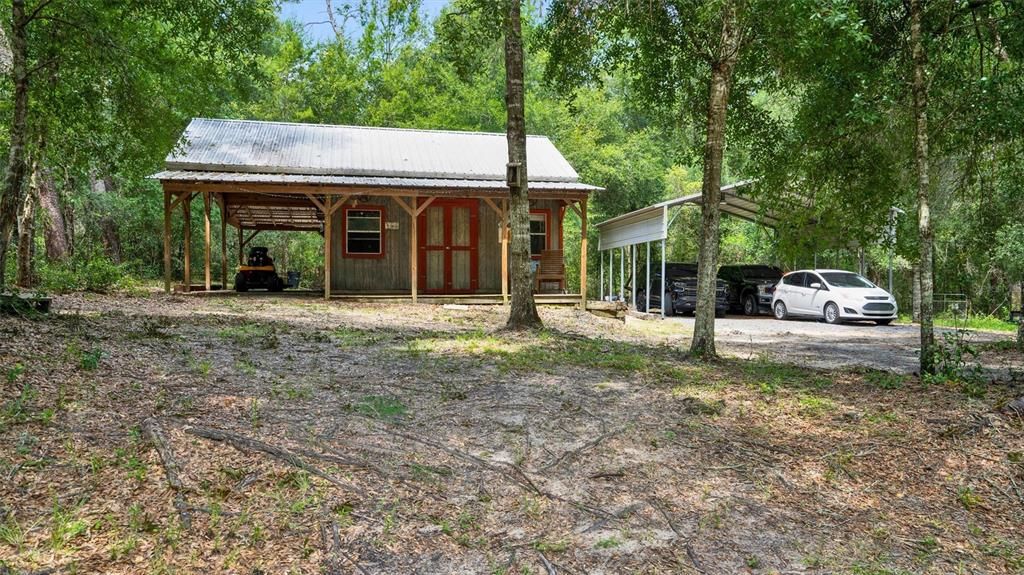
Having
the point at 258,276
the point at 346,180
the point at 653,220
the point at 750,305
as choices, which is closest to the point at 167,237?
the point at 346,180

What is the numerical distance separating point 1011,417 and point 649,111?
20.3 feet

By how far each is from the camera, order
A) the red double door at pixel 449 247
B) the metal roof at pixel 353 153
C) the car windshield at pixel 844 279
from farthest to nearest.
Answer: the red double door at pixel 449 247
the car windshield at pixel 844 279
the metal roof at pixel 353 153

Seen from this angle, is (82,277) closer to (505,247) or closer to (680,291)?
(505,247)

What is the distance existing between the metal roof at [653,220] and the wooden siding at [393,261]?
168 inches

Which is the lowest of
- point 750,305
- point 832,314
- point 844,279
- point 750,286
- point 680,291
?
point 832,314

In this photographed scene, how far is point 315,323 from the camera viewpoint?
10.7m

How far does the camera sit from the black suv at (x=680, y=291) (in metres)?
18.5

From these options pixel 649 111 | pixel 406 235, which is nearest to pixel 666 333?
pixel 649 111

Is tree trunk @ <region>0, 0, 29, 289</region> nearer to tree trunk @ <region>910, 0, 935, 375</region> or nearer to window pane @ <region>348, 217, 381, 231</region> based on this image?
tree trunk @ <region>910, 0, 935, 375</region>

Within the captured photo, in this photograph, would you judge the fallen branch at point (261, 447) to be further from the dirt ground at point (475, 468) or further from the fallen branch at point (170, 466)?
the fallen branch at point (170, 466)

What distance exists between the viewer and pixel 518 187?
988cm

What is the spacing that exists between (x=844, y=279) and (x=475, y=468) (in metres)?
16.0

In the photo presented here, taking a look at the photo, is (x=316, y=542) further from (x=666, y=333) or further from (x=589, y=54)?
(x=666, y=333)

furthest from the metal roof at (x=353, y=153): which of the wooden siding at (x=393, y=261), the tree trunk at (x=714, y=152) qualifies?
the tree trunk at (x=714, y=152)
